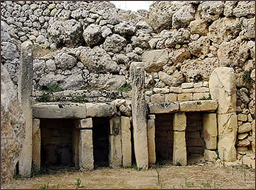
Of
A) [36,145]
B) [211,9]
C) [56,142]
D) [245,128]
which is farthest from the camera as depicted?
[211,9]

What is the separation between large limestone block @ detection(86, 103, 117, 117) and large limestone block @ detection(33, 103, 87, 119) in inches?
6.0

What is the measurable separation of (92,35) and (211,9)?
4734mm

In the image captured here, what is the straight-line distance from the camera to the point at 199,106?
8969 mm

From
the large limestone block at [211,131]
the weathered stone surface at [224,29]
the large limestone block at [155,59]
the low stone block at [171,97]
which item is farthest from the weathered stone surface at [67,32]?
the large limestone block at [211,131]

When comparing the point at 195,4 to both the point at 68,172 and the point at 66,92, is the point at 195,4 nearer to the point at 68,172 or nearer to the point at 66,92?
the point at 66,92

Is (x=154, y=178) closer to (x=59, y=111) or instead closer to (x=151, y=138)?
(x=151, y=138)

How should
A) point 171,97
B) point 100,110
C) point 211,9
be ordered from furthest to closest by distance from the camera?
point 211,9 → point 171,97 → point 100,110

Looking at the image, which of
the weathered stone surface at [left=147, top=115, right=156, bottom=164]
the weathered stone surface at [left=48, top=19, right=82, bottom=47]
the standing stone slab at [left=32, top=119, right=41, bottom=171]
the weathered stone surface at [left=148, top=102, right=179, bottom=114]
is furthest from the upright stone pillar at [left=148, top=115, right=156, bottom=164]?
the weathered stone surface at [left=48, top=19, right=82, bottom=47]

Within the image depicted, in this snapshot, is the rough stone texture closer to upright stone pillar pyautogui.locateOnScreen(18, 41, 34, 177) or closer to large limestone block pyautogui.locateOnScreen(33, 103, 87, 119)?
upright stone pillar pyautogui.locateOnScreen(18, 41, 34, 177)

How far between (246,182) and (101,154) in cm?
521

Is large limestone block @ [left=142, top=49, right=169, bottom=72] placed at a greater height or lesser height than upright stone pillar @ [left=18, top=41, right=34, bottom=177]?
greater

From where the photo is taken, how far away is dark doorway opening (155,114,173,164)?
10406 millimetres

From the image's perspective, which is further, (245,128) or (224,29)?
(224,29)

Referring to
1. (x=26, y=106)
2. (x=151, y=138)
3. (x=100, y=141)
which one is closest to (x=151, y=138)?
(x=151, y=138)
